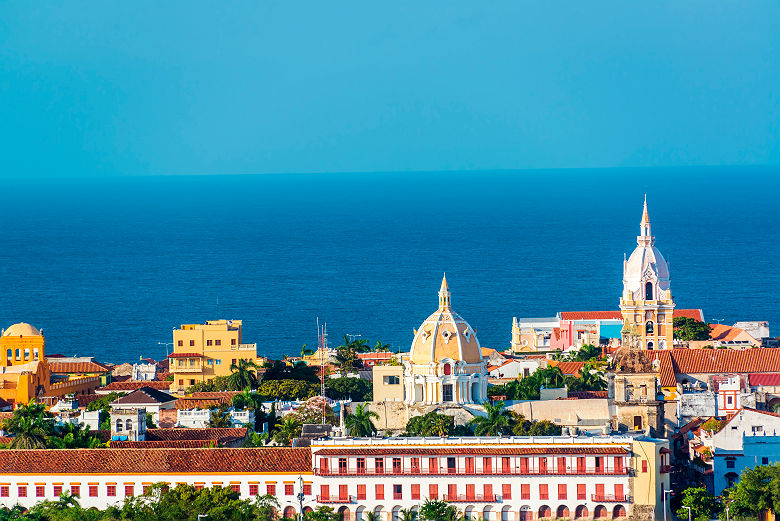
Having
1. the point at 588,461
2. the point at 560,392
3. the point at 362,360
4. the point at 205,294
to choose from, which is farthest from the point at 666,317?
the point at 205,294

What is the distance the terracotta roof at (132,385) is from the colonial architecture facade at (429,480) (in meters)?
35.6

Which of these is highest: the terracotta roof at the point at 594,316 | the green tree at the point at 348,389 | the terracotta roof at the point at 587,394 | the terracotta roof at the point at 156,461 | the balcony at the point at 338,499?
the terracotta roof at the point at 594,316

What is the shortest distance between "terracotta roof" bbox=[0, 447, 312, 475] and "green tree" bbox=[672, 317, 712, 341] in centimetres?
6189

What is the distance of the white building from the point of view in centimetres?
8212

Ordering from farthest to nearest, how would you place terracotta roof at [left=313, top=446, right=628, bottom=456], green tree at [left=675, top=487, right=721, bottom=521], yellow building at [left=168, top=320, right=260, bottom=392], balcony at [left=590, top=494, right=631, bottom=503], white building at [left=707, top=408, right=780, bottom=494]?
yellow building at [left=168, top=320, right=260, bottom=392] → white building at [left=707, top=408, right=780, bottom=494] → terracotta roof at [left=313, top=446, right=628, bottom=456] → balcony at [left=590, top=494, right=631, bottom=503] → green tree at [left=675, top=487, right=721, bottom=521]

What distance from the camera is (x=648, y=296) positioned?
13525 centimetres

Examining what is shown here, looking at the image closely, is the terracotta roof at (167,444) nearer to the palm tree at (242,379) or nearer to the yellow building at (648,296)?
the palm tree at (242,379)

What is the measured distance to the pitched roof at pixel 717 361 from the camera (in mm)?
111438

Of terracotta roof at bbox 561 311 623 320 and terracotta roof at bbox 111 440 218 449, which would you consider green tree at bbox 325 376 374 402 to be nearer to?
terracotta roof at bbox 111 440 218 449

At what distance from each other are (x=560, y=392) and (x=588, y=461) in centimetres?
2443

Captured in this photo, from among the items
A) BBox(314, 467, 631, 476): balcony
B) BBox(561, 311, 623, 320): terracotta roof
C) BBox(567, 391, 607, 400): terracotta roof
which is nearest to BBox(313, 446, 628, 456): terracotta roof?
BBox(314, 467, 631, 476): balcony

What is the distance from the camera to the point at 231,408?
98.8m

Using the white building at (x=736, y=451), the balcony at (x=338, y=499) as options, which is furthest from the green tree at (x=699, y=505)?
the balcony at (x=338, y=499)

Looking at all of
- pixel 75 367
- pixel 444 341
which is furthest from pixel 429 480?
pixel 75 367
